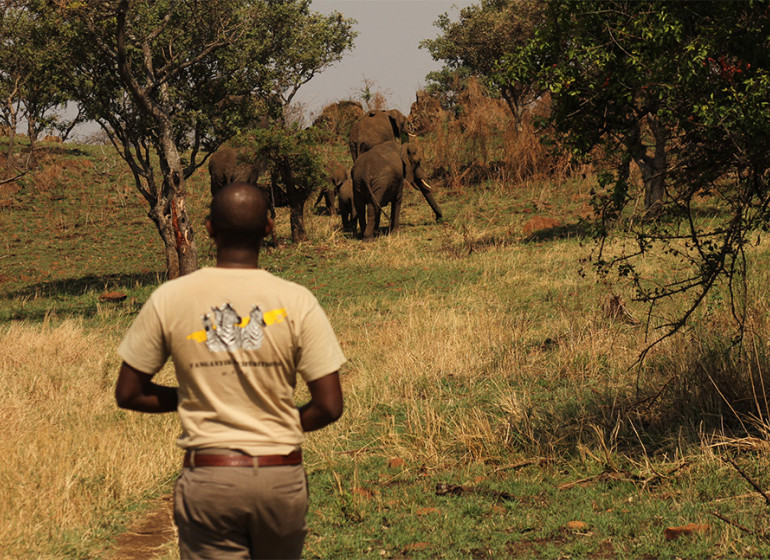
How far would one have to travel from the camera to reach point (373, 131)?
79.0 feet

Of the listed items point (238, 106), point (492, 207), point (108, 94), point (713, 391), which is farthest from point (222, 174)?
point (713, 391)

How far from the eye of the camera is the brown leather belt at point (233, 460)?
2.63 m

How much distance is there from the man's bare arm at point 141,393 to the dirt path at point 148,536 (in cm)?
269

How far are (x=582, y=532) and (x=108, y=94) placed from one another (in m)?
15.3

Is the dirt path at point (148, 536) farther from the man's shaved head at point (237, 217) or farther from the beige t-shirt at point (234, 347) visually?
the man's shaved head at point (237, 217)

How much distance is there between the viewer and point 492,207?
22.3 m

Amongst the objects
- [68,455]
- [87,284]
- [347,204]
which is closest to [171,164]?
[87,284]

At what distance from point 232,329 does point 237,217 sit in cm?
38

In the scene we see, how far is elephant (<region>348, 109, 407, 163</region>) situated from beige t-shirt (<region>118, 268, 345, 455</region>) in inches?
830

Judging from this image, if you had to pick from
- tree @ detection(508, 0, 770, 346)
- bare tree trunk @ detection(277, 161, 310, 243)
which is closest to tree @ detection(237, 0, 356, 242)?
bare tree trunk @ detection(277, 161, 310, 243)

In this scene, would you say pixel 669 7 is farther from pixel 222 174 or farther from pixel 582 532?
pixel 222 174

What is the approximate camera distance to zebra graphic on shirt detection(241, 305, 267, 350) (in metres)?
2.65

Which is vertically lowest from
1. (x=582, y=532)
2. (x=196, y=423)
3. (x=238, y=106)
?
(x=582, y=532)

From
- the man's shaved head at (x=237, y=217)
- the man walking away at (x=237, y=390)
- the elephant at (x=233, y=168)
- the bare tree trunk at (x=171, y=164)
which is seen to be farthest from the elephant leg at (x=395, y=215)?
the man walking away at (x=237, y=390)
